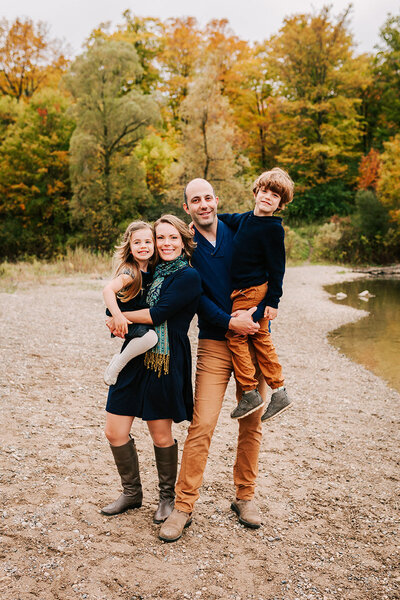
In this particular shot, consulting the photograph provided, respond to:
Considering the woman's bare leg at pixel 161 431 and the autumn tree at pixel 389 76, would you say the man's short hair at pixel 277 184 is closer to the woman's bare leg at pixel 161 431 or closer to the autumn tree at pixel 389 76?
the woman's bare leg at pixel 161 431

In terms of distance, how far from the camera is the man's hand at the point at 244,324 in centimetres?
286

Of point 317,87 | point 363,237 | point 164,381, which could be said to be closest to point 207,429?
point 164,381

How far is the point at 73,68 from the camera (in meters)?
23.3

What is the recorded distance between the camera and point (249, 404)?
2945 millimetres

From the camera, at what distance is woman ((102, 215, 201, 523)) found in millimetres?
2807

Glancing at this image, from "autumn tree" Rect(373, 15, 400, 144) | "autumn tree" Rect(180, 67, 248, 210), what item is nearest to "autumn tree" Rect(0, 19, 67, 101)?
"autumn tree" Rect(180, 67, 248, 210)

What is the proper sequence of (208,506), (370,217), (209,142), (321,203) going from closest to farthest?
(208,506), (209,142), (370,217), (321,203)

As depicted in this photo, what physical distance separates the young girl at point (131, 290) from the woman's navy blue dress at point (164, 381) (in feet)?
0.35

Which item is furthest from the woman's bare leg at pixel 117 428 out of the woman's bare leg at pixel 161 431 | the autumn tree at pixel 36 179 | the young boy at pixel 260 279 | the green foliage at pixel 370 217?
the green foliage at pixel 370 217

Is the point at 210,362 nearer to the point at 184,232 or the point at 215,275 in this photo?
the point at 215,275

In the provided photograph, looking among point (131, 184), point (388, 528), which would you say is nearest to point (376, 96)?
point (131, 184)

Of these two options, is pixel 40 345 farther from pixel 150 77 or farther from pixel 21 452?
pixel 150 77

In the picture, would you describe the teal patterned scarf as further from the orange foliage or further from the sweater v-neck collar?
the orange foliage

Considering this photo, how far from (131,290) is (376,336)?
9074mm
